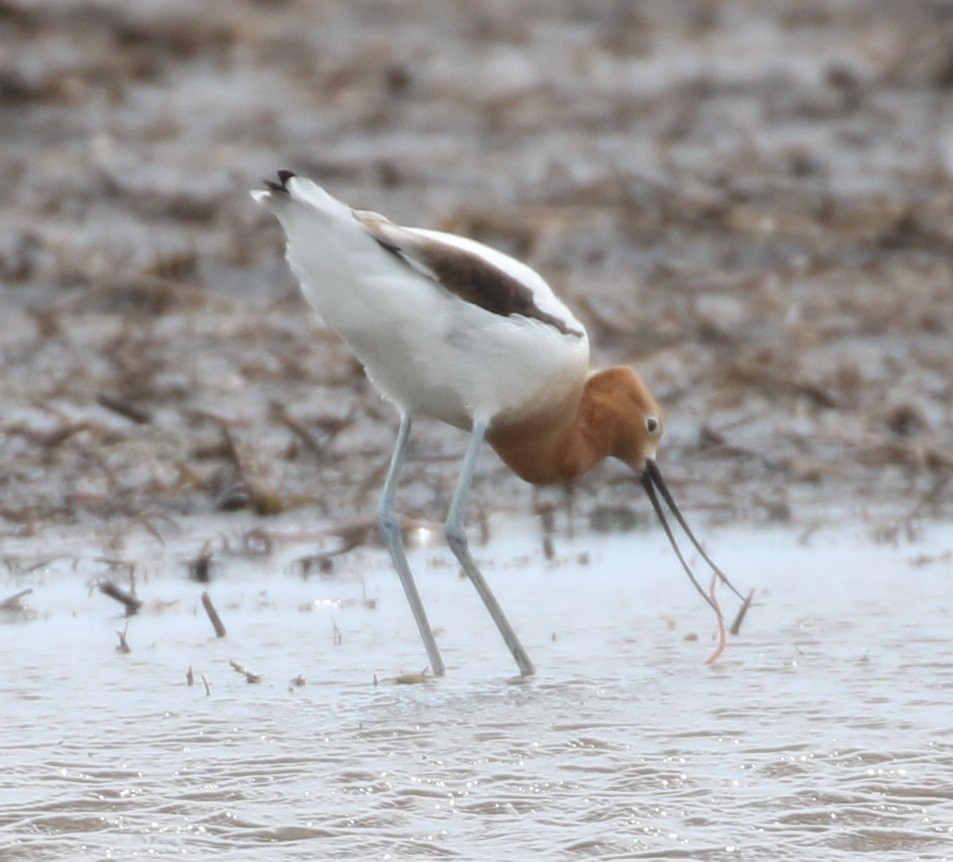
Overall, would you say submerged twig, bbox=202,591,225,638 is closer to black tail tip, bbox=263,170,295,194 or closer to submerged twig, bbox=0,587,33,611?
submerged twig, bbox=0,587,33,611

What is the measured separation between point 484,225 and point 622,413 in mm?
4941

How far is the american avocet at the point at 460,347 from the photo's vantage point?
5.10 m

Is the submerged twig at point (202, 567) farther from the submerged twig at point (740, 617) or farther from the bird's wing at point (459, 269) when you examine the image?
the submerged twig at point (740, 617)

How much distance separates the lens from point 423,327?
522 centimetres

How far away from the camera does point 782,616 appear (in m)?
5.68

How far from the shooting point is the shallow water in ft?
13.0

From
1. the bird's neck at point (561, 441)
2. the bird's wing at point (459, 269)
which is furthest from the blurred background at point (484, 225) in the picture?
the bird's wing at point (459, 269)

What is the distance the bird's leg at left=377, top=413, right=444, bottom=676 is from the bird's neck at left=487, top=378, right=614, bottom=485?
24 cm

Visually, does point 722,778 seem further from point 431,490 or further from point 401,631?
point 431,490

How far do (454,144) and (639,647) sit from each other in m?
7.87

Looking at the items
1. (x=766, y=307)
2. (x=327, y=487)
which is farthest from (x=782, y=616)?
(x=766, y=307)

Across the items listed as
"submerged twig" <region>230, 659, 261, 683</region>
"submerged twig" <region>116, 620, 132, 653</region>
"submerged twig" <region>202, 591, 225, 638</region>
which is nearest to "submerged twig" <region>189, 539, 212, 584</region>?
"submerged twig" <region>202, 591, 225, 638</region>

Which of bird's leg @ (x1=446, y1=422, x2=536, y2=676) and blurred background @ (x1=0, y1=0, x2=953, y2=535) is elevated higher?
blurred background @ (x1=0, y1=0, x2=953, y2=535)

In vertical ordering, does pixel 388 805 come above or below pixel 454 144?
below
